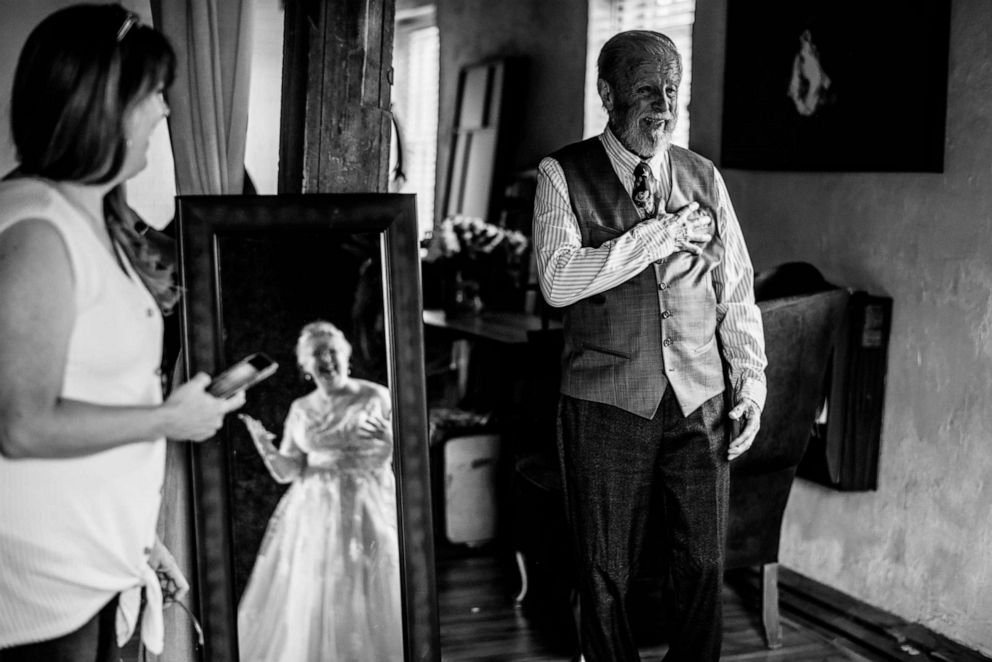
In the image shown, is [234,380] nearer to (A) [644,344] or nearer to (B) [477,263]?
(A) [644,344]

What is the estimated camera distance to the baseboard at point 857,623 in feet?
10.9

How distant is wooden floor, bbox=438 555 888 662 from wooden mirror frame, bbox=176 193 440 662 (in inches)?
41.6

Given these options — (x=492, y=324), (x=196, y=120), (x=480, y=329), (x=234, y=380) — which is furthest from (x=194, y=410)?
(x=492, y=324)

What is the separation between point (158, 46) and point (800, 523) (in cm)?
308

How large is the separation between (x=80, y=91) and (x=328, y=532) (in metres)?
1.13

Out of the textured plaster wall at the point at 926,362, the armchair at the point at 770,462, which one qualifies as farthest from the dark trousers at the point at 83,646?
the textured plaster wall at the point at 926,362

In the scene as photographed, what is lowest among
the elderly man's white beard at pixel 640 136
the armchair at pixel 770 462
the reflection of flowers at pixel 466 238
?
the armchair at pixel 770 462

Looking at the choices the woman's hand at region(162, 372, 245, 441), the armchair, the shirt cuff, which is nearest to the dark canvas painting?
the armchair

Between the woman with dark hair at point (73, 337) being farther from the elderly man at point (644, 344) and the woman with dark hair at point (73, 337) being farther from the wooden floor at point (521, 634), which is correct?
the wooden floor at point (521, 634)

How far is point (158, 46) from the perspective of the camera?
165 cm

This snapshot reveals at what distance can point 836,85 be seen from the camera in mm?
3707

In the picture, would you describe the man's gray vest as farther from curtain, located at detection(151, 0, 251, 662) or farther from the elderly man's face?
curtain, located at detection(151, 0, 251, 662)

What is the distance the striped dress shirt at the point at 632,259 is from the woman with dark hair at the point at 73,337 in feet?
3.63

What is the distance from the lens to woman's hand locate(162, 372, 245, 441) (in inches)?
68.9
